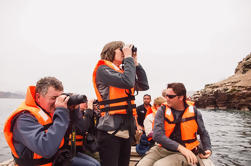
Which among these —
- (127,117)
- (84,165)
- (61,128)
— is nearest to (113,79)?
(127,117)

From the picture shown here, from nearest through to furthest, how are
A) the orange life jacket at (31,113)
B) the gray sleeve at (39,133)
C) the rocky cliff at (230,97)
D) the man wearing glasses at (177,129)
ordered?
the gray sleeve at (39,133) < the orange life jacket at (31,113) < the man wearing glasses at (177,129) < the rocky cliff at (230,97)

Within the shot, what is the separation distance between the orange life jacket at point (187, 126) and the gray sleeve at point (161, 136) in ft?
0.34

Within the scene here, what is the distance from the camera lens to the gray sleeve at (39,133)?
159cm

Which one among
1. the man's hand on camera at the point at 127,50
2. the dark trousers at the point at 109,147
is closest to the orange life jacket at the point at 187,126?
the dark trousers at the point at 109,147

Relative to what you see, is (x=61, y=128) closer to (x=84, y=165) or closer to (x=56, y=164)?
(x=56, y=164)

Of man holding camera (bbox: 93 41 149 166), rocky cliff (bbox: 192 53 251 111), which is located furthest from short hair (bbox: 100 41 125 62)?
rocky cliff (bbox: 192 53 251 111)

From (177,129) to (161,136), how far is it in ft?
1.16

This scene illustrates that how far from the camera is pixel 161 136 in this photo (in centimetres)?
297

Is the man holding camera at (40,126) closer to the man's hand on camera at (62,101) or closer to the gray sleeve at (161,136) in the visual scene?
the man's hand on camera at (62,101)

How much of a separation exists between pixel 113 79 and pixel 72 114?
1.04 metres

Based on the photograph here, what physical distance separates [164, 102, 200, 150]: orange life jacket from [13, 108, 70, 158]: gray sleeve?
1.98 meters

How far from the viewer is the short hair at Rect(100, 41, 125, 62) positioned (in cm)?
225

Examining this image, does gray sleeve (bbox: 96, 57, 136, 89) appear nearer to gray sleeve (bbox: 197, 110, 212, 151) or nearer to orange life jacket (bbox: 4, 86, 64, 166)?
orange life jacket (bbox: 4, 86, 64, 166)

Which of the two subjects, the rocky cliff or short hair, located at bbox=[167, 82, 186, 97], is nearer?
short hair, located at bbox=[167, 82, 186, 97]
